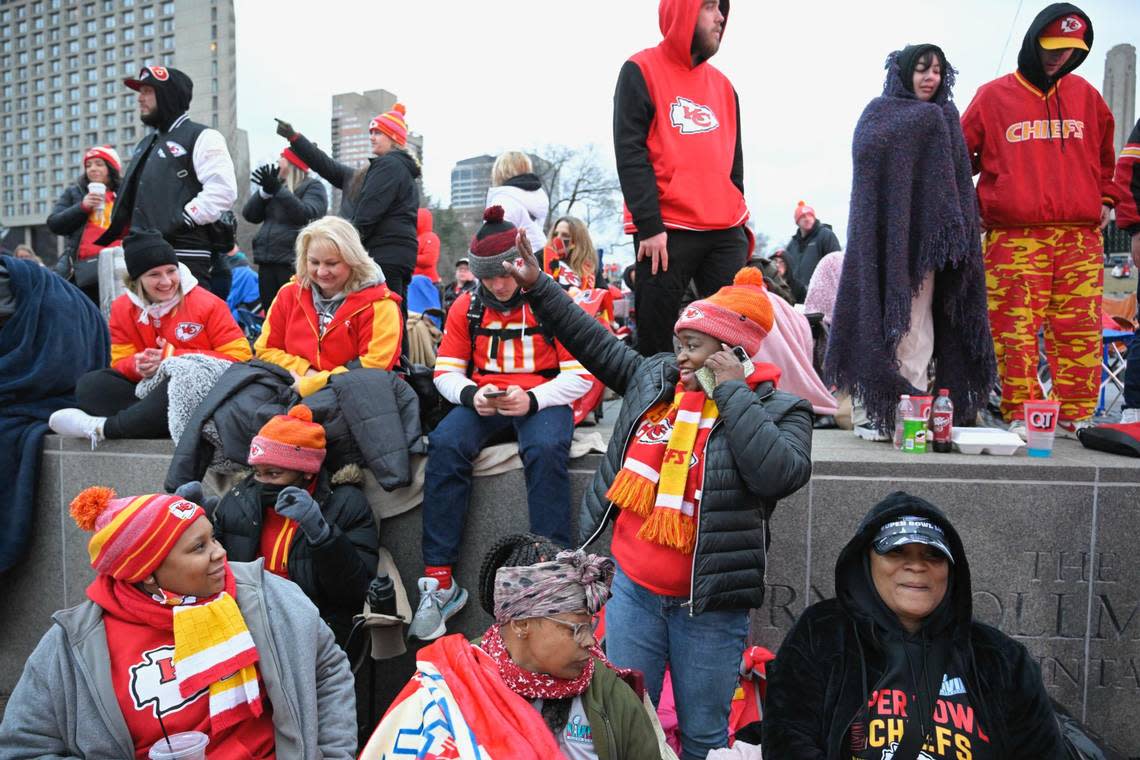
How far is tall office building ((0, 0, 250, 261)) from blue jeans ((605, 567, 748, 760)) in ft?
199

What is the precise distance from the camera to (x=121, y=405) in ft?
15.5

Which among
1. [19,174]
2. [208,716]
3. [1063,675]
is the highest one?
[19,174]

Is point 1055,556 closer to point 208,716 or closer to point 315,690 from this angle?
point 315,690

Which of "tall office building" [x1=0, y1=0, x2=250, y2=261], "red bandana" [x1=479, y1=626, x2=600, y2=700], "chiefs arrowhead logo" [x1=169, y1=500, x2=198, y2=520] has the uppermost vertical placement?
"tall office building" [x1=0, y1=0, x2=250, y2=261]

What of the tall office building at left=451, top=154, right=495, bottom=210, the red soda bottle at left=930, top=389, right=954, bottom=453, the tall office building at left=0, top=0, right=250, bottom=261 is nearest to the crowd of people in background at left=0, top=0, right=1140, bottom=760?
the red soda bottle at left=930, top=389, right=954, bottom=453

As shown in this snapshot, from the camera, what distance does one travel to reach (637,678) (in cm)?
243

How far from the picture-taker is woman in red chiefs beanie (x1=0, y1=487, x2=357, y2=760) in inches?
92.1

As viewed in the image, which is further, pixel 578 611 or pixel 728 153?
pixel 728 153

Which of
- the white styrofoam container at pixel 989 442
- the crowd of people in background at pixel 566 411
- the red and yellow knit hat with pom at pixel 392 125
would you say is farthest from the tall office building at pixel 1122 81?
the red and yellow knit hat with pom at pixel 392 125

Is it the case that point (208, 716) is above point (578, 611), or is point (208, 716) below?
below

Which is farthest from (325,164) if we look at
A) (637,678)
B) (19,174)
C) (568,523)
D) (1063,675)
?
(19,174)

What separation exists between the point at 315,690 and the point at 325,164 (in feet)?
16.6

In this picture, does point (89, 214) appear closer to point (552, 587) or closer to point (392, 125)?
point (392, 125)

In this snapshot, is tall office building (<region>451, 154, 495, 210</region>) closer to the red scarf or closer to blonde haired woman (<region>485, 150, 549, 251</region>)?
blonde haired woman (<region>485, 150, 549, 251</region>)
